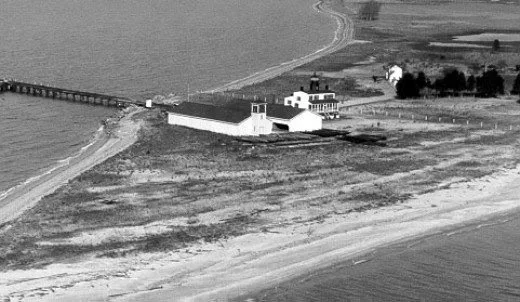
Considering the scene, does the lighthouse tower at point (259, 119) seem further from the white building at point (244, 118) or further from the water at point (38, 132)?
the water at point (38, 132)

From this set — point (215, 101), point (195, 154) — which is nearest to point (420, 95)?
point (215, 101)

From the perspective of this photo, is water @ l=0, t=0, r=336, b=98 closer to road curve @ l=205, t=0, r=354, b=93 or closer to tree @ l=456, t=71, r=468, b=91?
road curve @ l=205, t=0, r=354, b=93

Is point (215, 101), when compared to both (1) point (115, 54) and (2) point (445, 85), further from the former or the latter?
(1) point (115, 54)

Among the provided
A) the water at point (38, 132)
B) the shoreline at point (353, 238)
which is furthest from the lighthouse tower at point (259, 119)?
the shoreline at point (353, 238)

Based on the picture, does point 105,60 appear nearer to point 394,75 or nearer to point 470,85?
point 394,75

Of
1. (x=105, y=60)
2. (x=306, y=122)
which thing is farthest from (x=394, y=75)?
(x=105, y=60)

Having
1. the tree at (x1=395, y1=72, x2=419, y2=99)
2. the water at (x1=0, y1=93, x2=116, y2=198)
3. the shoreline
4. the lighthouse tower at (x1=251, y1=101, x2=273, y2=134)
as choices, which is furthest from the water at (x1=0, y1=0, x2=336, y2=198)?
the tree at (x1=395, y1=72, x2=419, y2=99)
